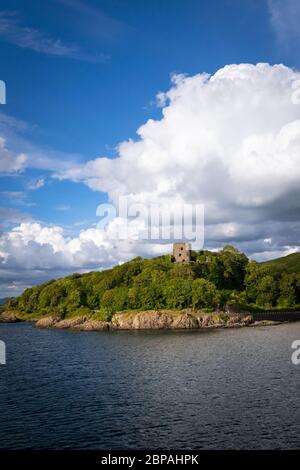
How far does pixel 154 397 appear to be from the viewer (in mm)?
59062

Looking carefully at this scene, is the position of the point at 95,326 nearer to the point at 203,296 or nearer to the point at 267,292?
the point at 203,296

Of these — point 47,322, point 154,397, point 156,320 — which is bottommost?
A: point 154,397

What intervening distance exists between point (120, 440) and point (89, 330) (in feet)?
387

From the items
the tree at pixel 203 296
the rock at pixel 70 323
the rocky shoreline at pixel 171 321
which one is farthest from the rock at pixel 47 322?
the tree at pixel 203 296

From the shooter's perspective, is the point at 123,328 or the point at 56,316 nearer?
the point at 123,328

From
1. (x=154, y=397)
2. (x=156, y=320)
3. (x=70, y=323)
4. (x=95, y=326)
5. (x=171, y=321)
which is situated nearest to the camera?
(x=154, y=397)

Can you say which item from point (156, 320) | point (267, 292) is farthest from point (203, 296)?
point (267, 292)

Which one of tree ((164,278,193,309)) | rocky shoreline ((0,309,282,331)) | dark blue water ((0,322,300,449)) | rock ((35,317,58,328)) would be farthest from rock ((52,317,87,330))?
dark blue water ((0,322,300,449))

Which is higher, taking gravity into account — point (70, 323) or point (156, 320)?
point (156, 320)

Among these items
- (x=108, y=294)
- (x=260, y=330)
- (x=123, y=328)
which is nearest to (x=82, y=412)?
(x=260, y=330)

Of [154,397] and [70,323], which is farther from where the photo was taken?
[70,323]

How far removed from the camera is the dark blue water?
145 ft

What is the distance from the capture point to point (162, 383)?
67000 millimetres

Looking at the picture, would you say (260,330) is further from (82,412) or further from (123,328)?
(82,412)
